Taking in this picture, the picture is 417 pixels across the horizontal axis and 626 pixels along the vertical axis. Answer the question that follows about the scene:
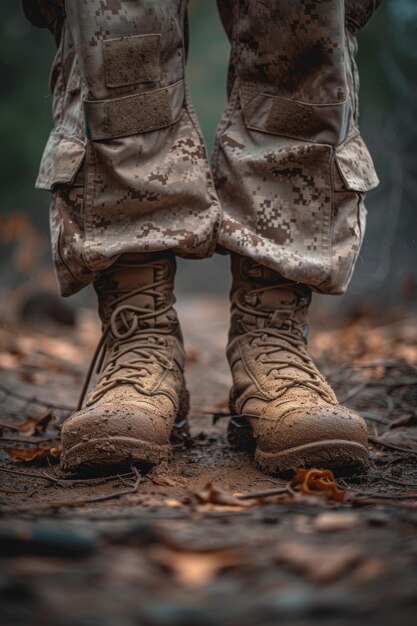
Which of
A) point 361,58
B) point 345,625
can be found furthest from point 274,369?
point 361,58

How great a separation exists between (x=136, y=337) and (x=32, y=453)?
33cm

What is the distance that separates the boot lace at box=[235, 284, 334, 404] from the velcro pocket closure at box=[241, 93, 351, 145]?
32 cm

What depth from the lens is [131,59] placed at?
4.10 feet

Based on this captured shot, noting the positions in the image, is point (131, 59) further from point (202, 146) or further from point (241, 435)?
point (241, 435)

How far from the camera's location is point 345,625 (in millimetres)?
469

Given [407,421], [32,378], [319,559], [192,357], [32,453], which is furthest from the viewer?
[192,357]

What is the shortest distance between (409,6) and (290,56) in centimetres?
208

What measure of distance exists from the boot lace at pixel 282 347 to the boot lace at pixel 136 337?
0.18 m

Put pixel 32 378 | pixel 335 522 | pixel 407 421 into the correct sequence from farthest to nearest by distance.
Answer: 1. pixel 32 378
2. pixel 407 421
3. pixel 335 522

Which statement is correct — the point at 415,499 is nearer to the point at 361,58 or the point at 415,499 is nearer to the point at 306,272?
the point at 306,272

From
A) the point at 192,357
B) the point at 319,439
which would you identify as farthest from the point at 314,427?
the point at 192,357

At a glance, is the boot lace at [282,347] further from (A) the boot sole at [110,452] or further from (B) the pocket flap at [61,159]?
(B) the pocket flap at [61,159]

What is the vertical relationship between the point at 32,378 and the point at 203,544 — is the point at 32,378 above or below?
below

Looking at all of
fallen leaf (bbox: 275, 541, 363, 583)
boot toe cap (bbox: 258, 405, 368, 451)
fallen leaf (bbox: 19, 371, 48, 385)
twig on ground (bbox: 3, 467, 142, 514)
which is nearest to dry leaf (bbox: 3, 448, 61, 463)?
twig on ground (bbox: 3, 467, 142, 514)
